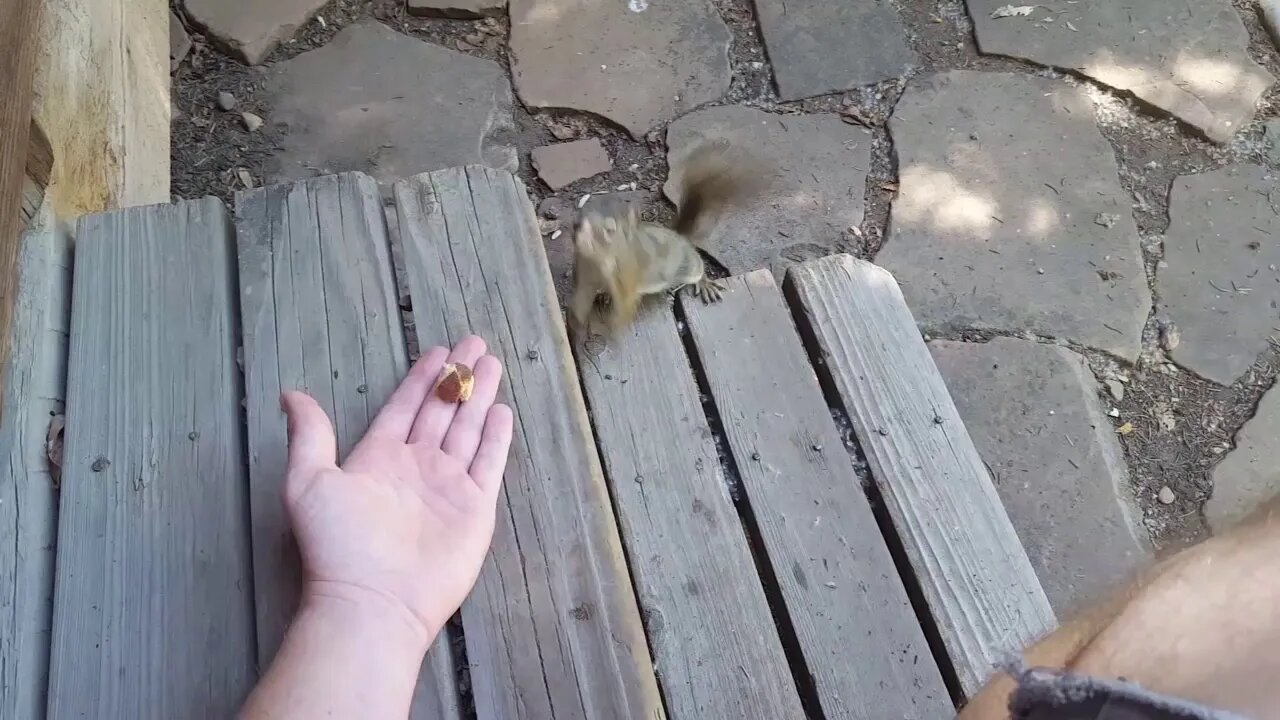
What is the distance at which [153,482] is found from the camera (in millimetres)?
1141

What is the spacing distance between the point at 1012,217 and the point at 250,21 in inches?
76.9

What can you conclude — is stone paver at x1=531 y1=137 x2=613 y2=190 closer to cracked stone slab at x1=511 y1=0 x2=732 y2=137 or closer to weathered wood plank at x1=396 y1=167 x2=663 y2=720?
cracked stone slab at x1=511 y1=0 x2=732 y2=137

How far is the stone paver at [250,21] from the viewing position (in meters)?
2.27

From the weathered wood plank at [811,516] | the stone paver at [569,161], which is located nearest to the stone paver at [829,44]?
the stone paver at [569,161]

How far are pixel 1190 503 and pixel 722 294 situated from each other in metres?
1.14

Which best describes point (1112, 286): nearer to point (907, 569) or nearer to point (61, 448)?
point (907, 569)

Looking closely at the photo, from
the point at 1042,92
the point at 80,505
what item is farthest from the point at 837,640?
the point at 1042,92

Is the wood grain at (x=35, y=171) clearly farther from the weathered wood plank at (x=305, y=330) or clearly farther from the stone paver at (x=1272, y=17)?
the stone paver at (x=1272, y=17)

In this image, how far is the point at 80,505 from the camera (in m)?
1.12

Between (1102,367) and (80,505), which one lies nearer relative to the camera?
(80,505)

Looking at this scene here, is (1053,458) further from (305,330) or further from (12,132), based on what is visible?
(12,132)

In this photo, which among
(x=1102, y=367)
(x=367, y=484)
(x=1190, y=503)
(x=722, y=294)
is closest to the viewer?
(x=367, y=484)

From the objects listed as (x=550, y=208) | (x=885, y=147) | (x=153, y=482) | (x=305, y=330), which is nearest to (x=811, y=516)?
(x=305, y=330)

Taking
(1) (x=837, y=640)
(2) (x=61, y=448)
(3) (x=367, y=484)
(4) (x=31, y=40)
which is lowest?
(1) (x=837, y=640)
